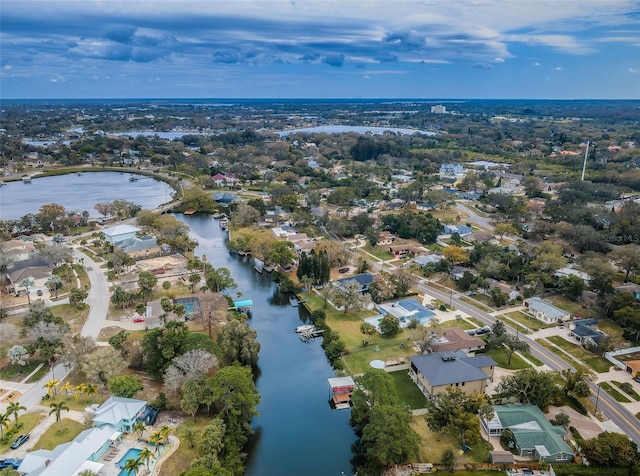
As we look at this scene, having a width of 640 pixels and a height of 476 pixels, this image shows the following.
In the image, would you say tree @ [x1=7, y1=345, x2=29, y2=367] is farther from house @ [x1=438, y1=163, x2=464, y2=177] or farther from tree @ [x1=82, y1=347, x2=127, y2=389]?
house @ [x1=438, y1=163, x2=464, y2=177]

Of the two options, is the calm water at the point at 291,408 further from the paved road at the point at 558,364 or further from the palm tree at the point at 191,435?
the paved road at the point at 558,364

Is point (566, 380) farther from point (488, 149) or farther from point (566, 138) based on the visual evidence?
point (566, 138)

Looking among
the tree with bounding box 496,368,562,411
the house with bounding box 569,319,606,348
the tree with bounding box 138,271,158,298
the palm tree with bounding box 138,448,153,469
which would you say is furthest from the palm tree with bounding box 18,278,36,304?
the house with bounding box 569,319,606,348

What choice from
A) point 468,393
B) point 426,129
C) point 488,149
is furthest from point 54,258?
point 426,129

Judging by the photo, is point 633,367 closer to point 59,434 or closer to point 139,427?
point 139,427

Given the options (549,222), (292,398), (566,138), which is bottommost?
(292,398)
